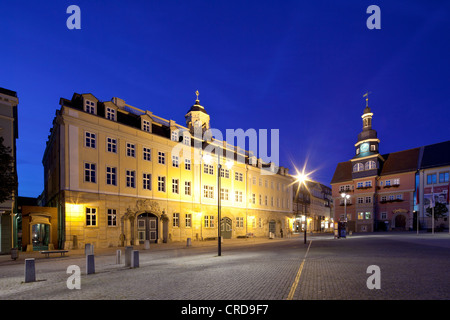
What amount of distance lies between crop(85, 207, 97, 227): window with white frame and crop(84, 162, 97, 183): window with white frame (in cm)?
239

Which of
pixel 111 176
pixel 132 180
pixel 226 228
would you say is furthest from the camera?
pixel 226 228

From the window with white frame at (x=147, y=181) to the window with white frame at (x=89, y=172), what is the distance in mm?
5061

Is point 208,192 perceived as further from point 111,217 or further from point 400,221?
point 400,221

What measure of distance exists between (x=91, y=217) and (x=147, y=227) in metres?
6.09

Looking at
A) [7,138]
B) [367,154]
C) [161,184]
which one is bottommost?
[161,184]

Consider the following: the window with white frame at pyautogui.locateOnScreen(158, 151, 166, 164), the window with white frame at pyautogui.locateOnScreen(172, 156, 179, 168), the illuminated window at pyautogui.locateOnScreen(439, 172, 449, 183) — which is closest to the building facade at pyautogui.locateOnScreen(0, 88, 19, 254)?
the window with white frame at pyautogui.locateOnScreen(158, 151, 166, 164)

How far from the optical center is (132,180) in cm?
2850

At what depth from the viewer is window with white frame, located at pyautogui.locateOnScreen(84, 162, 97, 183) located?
81.3 feet

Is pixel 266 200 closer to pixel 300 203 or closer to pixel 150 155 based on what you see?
pixel 300 203

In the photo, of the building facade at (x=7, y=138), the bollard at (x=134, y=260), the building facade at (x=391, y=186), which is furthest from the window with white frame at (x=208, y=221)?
the building facade at (x=391, y=186)

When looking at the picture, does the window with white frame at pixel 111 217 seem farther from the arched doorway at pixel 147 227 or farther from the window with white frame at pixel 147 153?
the window with white frame at pixel 147 153

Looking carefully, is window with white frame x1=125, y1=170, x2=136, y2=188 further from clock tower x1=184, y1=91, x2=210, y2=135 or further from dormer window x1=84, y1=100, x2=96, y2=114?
clock tower x1=184, y1=91, x2=210, y2=135

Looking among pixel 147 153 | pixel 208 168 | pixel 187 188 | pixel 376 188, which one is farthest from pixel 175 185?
pixel 376 188

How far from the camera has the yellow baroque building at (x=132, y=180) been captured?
78.2ft
